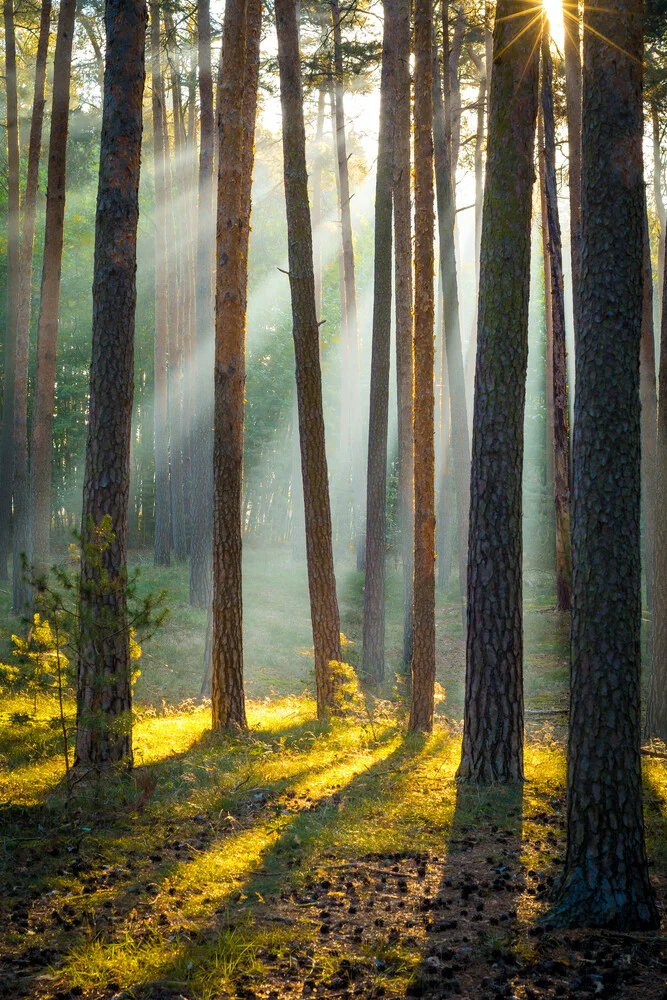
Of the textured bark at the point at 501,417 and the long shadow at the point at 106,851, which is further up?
the textured bark at the point at 501,417

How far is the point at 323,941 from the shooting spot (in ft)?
13.8

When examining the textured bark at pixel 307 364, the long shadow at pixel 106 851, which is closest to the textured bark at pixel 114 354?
the long shadow at pixel 106 851

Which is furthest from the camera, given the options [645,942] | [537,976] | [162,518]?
[162,518]

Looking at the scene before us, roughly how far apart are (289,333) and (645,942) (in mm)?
26899

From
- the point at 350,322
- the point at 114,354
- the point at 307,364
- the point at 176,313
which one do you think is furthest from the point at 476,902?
the point at 176,313

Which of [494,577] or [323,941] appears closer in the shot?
[323,941]

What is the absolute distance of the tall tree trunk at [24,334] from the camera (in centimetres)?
1501

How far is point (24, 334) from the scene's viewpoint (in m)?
15.9

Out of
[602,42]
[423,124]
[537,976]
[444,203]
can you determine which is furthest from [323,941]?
[444,203]

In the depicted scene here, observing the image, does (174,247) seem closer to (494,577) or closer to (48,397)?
(48,397)

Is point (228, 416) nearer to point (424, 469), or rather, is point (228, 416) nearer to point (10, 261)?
point (424, 469)

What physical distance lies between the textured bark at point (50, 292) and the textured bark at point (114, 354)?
19.1 feet

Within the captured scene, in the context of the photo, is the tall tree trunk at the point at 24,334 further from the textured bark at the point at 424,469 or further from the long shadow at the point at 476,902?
the long shadow at the point at 476,902

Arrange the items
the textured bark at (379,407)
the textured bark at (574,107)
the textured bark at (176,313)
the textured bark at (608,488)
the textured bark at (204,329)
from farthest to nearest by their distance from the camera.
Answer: the textured bark at (176,313)
the textured bark at (204,329)
the textured bark at (574,107)
the textured bark at (379,407)
the textured bark at (608,488)
